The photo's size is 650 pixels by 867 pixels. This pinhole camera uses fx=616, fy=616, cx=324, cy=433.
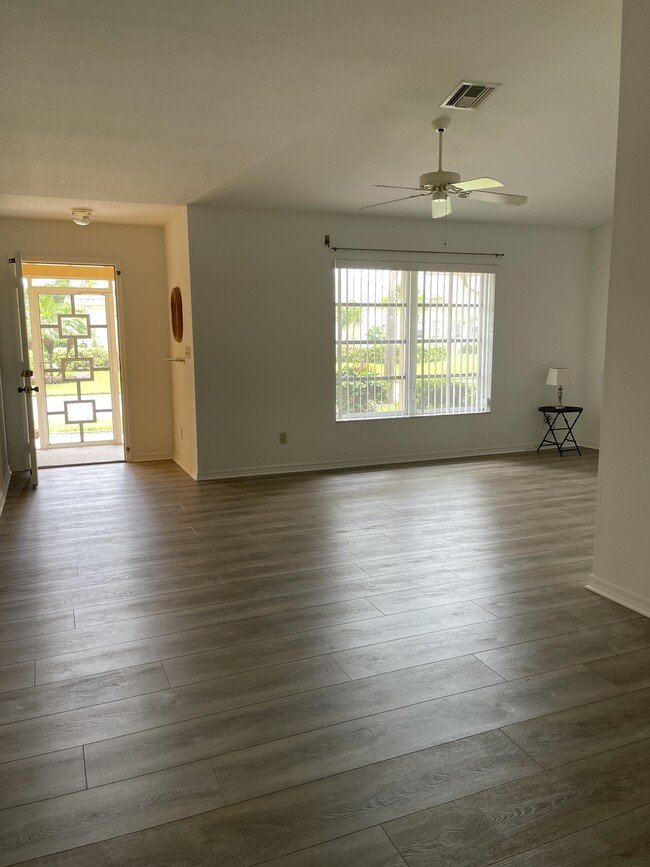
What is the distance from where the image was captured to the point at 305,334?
6.23 meters

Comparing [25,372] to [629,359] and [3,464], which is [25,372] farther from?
[629,359]

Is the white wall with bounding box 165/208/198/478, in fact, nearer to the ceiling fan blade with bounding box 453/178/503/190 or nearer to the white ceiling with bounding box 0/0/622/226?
the white ceiling with bounding box 0/0/622/226

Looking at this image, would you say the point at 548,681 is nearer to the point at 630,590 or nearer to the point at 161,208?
the point at 630,590

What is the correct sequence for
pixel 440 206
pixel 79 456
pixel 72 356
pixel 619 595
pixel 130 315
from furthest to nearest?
pixel 72 356, pixel 79 456, pixel 130 315, pixel 440 206, pixel 619 595

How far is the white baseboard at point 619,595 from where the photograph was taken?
3.02 metres

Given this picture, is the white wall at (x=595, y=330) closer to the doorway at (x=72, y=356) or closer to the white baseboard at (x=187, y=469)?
the white baseboard at (x=187, y=469)

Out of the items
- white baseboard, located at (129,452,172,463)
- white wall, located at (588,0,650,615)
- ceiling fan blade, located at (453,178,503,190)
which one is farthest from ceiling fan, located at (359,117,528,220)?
white baseboard, located at (129,452,172,463)

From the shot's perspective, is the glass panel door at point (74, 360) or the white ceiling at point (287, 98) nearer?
the white ceiling at point (287, 98)

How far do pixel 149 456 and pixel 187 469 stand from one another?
92cm

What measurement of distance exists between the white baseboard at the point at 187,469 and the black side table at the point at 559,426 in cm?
407

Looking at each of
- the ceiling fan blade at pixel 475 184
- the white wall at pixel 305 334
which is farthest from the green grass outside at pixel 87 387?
the ceiling fan blade at pixel 475 184

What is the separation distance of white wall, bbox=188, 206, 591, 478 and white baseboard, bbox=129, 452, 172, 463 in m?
1.35

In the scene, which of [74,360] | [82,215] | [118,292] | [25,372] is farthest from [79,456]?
[82,215]

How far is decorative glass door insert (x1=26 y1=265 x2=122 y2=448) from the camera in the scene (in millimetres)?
7863
